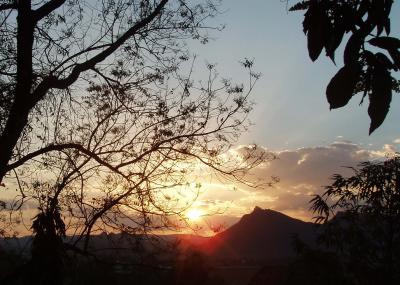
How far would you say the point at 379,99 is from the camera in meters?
1.05

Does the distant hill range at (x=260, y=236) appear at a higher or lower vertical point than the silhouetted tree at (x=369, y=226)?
higher

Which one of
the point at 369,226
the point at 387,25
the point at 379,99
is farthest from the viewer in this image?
the point at 369,226

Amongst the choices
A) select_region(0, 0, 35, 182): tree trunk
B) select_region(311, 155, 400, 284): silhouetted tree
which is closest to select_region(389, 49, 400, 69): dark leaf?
select_region(0, 0, 35, 182): tree trunk

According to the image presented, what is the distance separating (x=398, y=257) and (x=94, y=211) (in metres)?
7.41

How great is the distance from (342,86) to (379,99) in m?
0.09

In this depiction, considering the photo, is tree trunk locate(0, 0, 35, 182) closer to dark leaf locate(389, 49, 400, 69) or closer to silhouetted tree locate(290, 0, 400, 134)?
silhouetted tree locate(290, 0, 400, 134)

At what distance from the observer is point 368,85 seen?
1116mm

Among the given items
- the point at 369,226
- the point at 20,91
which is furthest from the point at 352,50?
the point at 369,226

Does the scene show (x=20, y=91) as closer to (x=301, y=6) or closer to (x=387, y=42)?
(x=301, y=6)

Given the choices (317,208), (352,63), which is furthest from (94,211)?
(352,63)

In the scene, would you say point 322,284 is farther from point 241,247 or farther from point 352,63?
point 241,247

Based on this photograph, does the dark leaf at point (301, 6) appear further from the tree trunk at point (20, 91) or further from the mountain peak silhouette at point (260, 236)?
the mountain peak silhouette at point (260, 236)

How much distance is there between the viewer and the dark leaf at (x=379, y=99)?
1042mm

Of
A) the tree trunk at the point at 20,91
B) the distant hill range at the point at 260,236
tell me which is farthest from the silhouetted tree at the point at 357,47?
the distant hill range at the point at 260,236
